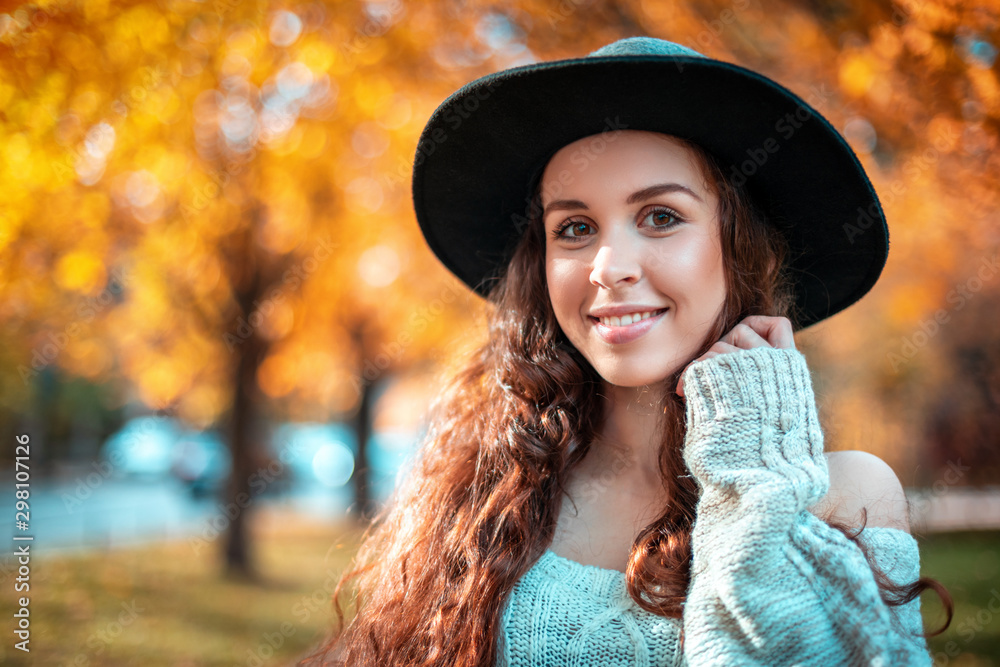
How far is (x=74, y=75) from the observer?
2.82 metres

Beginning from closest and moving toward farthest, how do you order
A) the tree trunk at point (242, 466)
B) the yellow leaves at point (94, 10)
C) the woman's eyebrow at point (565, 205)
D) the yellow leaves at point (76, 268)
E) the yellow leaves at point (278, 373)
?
the woman's eyebrow at point (565, 205), the yellow leaves at point (94, 10), the yellow leaves at point (76, 268), the tree trunk at point (242, 466), the yellow leaves at point (278, 373)

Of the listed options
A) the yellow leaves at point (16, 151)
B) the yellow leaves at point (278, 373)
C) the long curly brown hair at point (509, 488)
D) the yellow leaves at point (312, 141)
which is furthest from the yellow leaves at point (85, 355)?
the long curly brown hair at point (509, 488)

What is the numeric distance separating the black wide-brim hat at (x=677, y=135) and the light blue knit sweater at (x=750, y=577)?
55cm

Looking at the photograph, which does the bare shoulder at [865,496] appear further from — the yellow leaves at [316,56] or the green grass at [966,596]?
the yellow leaves at [316,56]

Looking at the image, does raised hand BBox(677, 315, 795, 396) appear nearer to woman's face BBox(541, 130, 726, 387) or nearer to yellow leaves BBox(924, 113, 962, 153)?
woman's face BBox(541, 130, 726, 387)

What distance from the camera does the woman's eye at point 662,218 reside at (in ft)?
5.71

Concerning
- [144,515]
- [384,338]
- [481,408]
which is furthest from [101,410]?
[481,408]

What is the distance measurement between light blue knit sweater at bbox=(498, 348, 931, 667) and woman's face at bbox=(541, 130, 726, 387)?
167 mm

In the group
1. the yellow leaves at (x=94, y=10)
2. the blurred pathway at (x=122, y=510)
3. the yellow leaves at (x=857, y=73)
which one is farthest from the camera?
the blurred pathway at (x=122, y=510)

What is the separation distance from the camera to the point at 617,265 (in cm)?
170

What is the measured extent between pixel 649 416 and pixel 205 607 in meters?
5.80
